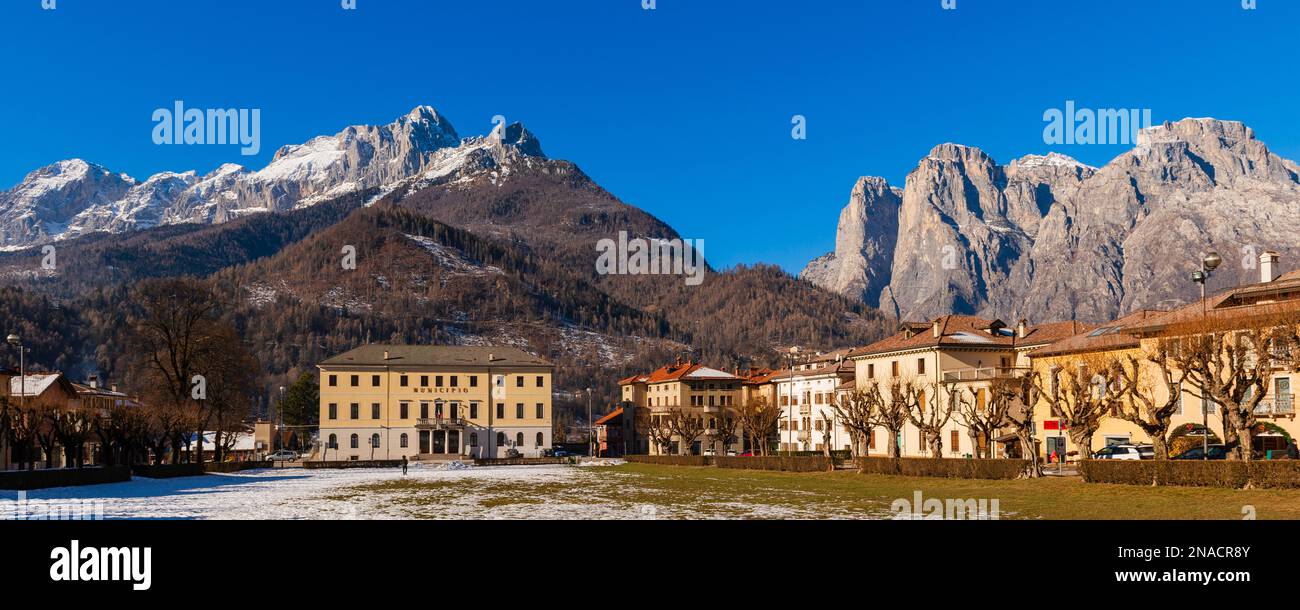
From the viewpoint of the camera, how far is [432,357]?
118 meters

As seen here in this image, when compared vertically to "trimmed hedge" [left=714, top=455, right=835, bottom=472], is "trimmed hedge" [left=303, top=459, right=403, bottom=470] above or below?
below

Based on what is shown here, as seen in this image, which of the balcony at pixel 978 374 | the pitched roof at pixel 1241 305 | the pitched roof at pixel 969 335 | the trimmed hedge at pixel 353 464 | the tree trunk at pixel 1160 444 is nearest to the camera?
the tree trunk at pixel 1160 444

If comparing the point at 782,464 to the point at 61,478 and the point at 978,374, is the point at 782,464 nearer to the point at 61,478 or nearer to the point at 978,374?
the point at 978,374

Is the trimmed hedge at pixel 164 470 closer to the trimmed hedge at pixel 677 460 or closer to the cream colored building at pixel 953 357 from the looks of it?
the trimmed hedge at pixel 677 460

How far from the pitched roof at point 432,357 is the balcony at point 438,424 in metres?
6.36

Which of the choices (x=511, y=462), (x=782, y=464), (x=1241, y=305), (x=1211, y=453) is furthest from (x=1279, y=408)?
(x=511, y=462)

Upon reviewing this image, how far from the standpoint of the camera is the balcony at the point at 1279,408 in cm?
5247

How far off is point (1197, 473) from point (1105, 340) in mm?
28431

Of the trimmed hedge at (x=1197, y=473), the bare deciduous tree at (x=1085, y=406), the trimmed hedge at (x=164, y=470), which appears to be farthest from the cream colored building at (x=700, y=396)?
the trimmed hedge at (x=1197, y=473)

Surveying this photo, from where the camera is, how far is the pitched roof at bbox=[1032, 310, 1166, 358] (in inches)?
2489

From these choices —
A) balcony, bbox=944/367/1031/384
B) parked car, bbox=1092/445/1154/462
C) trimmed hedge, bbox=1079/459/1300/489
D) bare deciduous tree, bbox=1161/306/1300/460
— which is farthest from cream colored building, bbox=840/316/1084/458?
trimmed hedge, bbox=1079/459/1300/489

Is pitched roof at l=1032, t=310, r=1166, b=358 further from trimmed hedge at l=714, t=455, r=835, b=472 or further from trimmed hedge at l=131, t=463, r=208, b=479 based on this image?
trimmed hedge at l=131, t=463, r=208, b=479

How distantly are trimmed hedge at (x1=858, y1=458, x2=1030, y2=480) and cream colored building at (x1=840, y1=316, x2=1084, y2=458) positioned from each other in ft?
70.1
